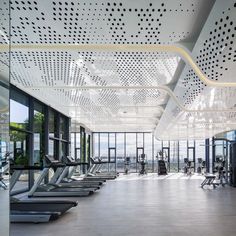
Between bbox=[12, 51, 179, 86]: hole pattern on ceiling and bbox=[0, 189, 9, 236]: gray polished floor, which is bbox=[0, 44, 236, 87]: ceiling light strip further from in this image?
bbox=[0, 189, 9, 236]: gray polished floor

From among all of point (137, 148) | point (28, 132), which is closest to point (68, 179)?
point (28, 132)

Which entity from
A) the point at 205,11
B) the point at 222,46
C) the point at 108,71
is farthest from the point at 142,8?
the point at 108,71

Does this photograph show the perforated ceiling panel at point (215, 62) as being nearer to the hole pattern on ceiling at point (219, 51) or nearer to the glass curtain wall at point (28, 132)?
the hole pattern on ceiling at point (219, 51)

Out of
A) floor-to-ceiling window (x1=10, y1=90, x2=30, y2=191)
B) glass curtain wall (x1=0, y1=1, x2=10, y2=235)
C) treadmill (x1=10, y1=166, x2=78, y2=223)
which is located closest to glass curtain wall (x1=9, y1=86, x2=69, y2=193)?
floor-to-ceiling window (x1=10, y1=90, x2=30, y2=191)

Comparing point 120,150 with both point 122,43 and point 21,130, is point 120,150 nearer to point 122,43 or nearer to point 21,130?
point 21,130

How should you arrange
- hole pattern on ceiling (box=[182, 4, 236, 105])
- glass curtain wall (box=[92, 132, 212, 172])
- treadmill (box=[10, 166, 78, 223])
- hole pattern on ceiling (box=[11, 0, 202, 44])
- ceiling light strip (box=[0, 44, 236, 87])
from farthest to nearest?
glass curtain wall (box=[92, 132, 212, 172])
treadmill (box=[10, 166, 78, 223])
ceiling light strip (box=[0, 44, 236, 87])
hole pattern on ceiling (box=[182, 4, 236, 105])
hole pattern on ceiling (box=[11, 0, 202, 44])

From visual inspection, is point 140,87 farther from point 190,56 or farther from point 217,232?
point 217,232

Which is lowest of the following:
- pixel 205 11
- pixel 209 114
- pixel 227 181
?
pixel 227 181

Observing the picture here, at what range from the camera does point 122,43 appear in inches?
181

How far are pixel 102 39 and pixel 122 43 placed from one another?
319mm

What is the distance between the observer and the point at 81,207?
24.1ft

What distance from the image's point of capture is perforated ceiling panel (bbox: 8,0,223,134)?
11.5ft

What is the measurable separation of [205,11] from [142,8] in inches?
31.1

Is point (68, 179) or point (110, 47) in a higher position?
point (110, 47)
